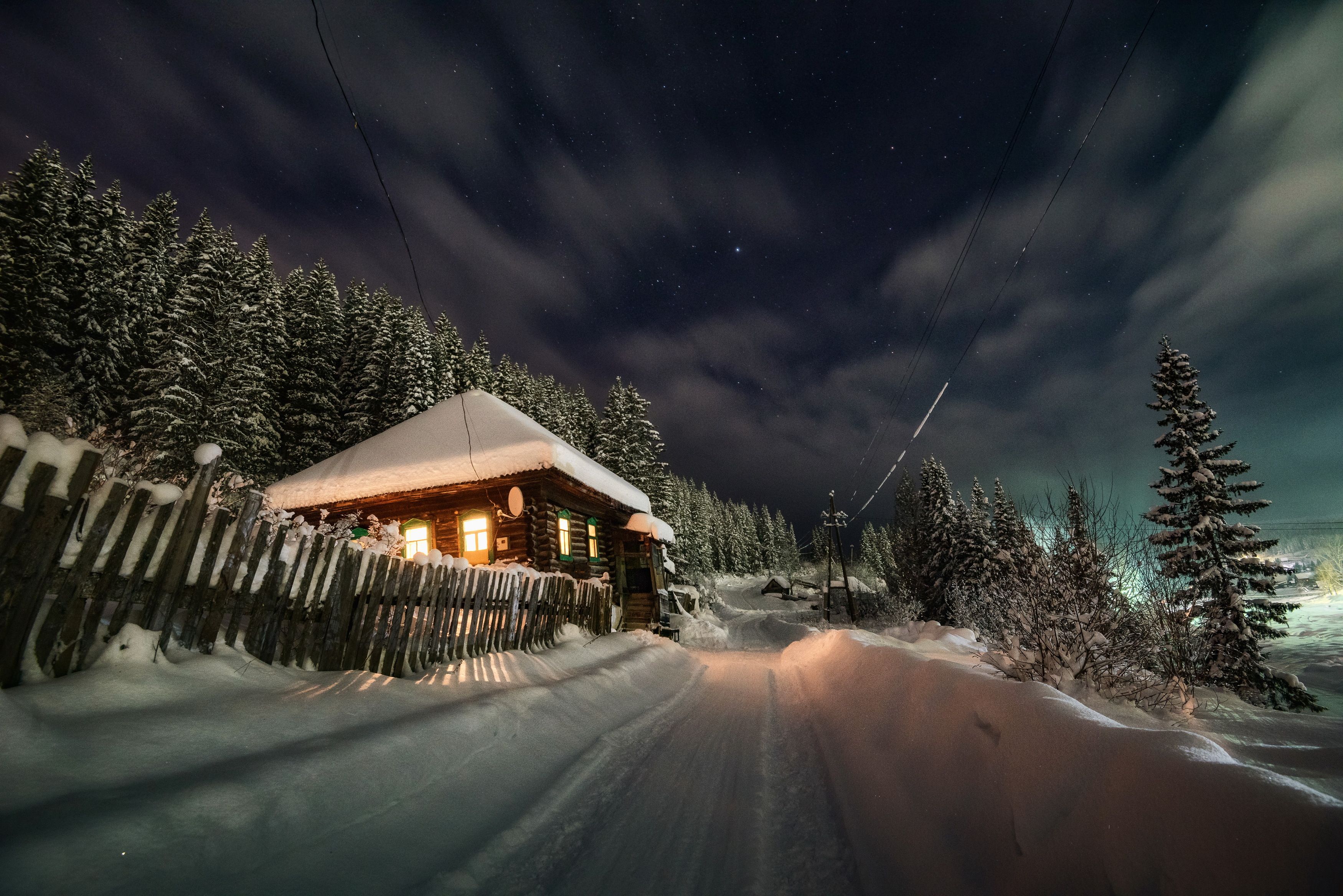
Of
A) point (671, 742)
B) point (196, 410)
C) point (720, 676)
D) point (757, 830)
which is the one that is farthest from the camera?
point (196, 410)

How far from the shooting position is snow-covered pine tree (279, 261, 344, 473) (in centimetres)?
2875

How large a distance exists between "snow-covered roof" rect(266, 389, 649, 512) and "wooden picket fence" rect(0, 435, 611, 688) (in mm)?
7415

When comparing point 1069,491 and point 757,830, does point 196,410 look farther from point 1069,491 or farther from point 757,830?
point 1069,491

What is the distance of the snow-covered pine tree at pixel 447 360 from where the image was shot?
30531mm

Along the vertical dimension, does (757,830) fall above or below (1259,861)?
below

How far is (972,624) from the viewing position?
23.8 metres

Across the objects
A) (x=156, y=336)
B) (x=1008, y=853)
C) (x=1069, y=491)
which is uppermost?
(x=156, y=336)

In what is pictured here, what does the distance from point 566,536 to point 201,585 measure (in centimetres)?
1302

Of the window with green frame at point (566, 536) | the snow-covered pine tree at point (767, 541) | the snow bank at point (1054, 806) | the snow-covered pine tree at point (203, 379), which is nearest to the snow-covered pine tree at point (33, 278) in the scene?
the snow-covered pine tree at point (203, 379)

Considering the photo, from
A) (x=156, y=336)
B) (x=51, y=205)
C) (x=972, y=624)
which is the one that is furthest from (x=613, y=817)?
(x=51, y=205)

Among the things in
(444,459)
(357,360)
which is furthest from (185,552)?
(357,360)

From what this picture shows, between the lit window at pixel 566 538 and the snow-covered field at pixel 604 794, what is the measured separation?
35.8 feet

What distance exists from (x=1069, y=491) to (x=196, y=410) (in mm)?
33004

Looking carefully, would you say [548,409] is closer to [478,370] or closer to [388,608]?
[478,370]
